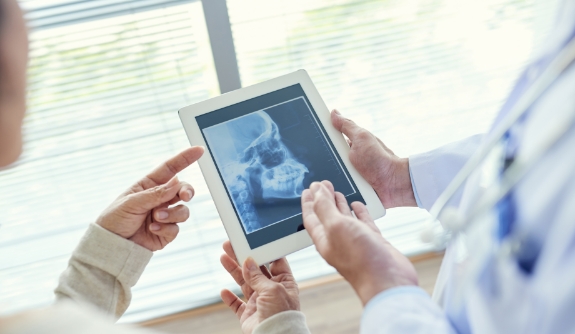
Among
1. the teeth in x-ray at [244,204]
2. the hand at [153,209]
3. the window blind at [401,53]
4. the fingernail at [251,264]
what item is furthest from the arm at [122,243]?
the window blind at [401,53]

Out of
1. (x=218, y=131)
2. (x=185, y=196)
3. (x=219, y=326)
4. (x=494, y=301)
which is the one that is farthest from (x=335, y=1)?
(x=219, y=326)

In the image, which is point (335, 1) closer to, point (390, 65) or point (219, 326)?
point (390, 65)

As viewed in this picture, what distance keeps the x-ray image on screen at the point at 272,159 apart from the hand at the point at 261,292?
121 millimetres

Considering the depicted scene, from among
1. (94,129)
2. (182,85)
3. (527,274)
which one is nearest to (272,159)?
(527,274)

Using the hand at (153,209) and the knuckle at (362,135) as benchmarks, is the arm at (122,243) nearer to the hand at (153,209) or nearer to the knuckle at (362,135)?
the hand at (153,209)

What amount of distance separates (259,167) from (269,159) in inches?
1.2

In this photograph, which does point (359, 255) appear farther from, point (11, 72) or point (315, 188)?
point (11, 72)

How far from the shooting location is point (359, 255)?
667 mm

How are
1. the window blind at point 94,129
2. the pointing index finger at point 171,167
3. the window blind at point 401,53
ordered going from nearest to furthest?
the pointing index finger at point 171,167 < the window blind at point 94,129 < the window blind at point 401,53

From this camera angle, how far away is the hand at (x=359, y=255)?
65 centimetres

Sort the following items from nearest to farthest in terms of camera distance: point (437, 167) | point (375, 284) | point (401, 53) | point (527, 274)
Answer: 1. point (527, 274)
2. point (375, 284)
3. point (437, 167)
4. point (401, 53)

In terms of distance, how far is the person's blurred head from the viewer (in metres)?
0.54

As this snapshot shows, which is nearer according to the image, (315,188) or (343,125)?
(315,188)

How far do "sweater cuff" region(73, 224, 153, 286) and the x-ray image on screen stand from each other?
0.29 meters
